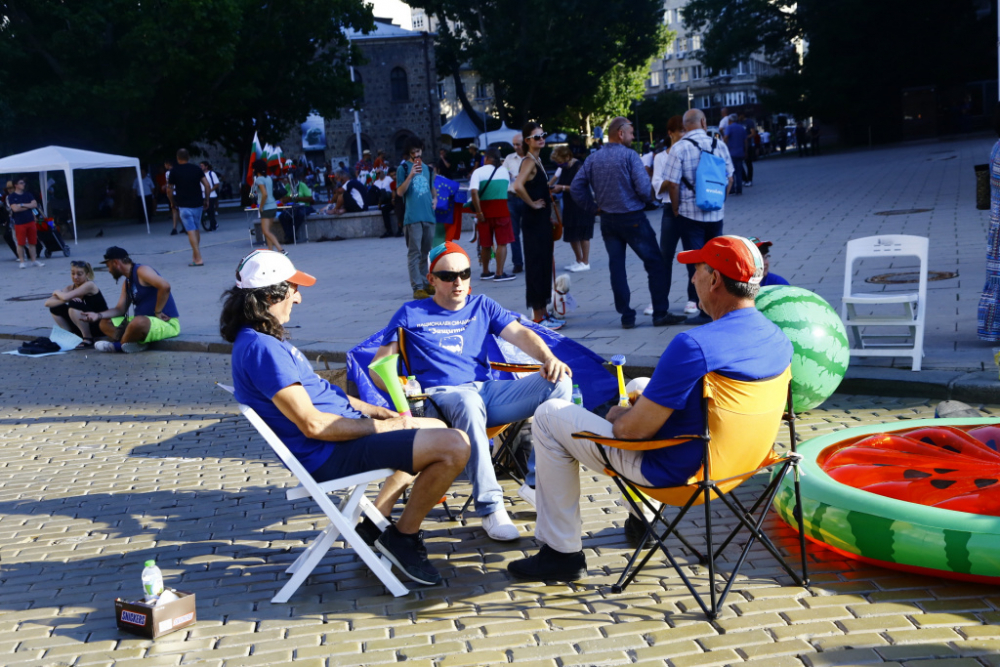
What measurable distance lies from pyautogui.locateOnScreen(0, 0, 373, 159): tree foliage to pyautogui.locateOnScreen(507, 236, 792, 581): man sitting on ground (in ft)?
95.9

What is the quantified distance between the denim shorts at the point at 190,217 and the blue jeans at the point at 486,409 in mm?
15061

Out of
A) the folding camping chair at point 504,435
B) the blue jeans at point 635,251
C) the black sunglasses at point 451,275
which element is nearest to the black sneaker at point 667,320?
the blue jeans at point 635,251

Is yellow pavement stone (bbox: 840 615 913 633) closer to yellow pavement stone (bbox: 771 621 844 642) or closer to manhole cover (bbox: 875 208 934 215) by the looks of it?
yellow pavement stone (bbox: 771 621 844 642)

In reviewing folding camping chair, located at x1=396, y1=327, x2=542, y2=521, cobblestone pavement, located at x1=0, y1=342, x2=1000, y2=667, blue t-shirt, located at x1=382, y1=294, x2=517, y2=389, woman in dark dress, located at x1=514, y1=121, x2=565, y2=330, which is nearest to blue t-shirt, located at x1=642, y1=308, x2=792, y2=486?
cobblestone pavement, located at x1=0, y1=342, x2=1000, y2=667

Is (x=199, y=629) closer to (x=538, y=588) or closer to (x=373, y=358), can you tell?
(x=538, y=588)

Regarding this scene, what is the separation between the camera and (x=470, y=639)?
12.5ft

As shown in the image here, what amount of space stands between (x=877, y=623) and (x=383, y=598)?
2.00m

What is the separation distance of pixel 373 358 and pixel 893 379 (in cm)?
384

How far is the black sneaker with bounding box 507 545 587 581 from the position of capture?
4.27 meters

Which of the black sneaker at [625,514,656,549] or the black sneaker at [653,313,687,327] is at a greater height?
the black sneaker at [653,313,687,327]

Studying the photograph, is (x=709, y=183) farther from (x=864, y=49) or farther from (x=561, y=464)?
(x=864, y=49)

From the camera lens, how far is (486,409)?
5.12m

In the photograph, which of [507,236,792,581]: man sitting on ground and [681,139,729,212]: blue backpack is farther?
[681,139,729,212]: blue backpack

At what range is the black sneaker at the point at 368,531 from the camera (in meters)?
4.66
